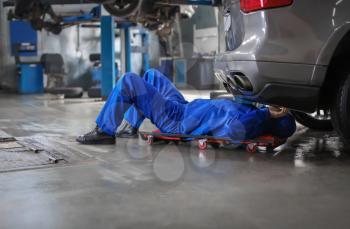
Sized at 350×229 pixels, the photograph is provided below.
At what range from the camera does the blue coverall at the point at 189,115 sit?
3395mm

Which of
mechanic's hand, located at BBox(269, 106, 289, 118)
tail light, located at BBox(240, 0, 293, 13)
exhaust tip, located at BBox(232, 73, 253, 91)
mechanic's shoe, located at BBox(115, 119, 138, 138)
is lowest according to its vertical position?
mechanic's shoe, located at BBox(115, 119, 138, 138)

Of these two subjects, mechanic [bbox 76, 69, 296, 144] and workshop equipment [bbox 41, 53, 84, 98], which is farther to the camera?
workshop equipment [bbox 41, 53, 84, 98]

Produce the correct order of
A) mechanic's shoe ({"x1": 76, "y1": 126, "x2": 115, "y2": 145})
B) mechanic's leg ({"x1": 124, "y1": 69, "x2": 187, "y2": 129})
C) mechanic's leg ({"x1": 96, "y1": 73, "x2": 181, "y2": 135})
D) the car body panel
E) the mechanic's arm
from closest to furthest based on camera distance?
the car body panel, the mechanic's arm, mechanic's leg ({"x1": 96, "y1": 73, "x2": 181, "y2": 135}), mechanic's shoe ({"x1": 76, "y1": 126, "x2": 115, "y2": 145}), mechanic's leg ({"x1": 124, "y1": 69, "x2": 187, "y2": 129})

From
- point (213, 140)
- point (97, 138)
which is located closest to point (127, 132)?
point (97, 138)

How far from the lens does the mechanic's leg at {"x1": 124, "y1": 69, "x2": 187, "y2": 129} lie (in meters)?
4.00

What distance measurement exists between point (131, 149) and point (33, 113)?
336 cm

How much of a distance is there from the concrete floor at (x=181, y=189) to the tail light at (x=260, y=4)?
105cm

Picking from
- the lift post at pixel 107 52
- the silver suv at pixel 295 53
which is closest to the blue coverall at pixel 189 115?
the silver suv at pixel 295 53

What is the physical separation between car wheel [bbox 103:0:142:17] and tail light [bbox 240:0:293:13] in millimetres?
3910

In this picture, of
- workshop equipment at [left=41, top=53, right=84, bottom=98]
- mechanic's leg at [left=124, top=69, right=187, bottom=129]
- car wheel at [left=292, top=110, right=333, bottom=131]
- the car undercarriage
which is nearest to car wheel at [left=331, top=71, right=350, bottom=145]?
mechanic's leg at [left=124, top=69, right=187, bottom=129]

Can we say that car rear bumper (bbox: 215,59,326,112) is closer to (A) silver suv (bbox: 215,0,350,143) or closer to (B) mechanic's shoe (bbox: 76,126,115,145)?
(A) silver suv (bbox: 215,0,350,143)

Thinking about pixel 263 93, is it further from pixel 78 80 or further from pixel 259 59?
pixel 78 80

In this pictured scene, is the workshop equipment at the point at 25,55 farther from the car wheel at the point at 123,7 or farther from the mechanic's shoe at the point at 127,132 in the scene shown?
the mechanic's shoe at the point at 127,132

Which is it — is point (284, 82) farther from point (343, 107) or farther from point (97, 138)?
point (97, 138)
